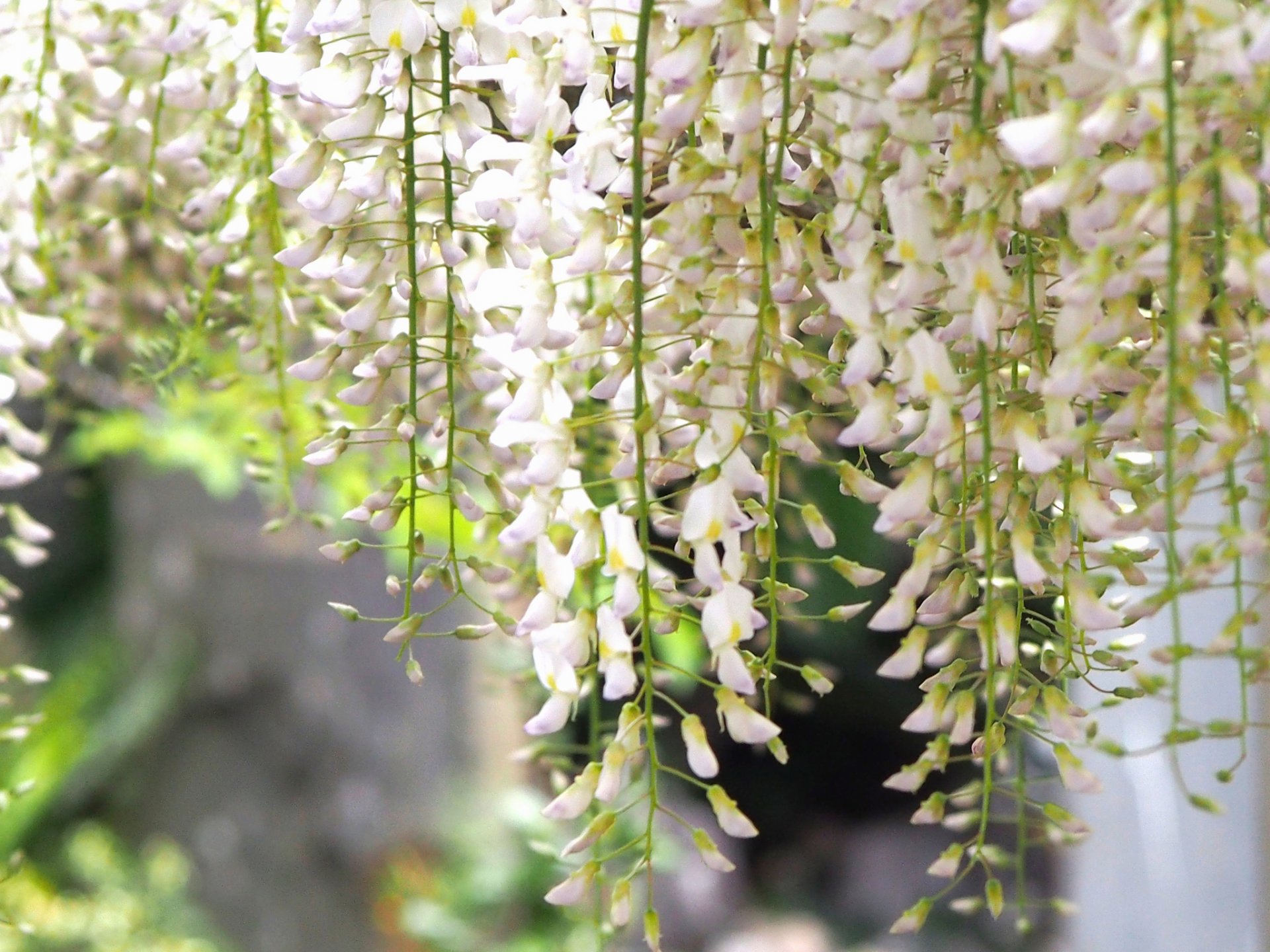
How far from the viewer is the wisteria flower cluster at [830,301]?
0.35 meters

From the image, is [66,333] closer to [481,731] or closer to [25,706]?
[481,731]

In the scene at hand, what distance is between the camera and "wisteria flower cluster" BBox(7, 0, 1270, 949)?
35 cm

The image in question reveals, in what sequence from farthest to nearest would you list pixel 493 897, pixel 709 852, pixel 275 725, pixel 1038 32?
pixel 275 725 < pixel 493 897 < pixel 709 852 < pixel 1038 32

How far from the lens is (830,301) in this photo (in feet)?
1.26

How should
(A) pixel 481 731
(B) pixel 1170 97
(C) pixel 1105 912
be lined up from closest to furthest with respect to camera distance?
1. (B) pixel 1170 97
2. (C) pixel 1105 912
3. (A) pixel 481 731

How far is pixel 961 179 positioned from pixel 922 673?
3.63ft

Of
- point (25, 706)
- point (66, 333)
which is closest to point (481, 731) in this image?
point (25, 706)

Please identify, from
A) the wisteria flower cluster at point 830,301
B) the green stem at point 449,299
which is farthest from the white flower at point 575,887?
the green stem at point 449,299

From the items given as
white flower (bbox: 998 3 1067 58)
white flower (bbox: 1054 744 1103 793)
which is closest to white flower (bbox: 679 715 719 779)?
white flower (bbox: 1054 744 1103 793)

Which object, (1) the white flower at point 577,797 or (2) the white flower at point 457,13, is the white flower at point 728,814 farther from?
(2) the white flower at point 457,13

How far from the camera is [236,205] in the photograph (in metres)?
0.63

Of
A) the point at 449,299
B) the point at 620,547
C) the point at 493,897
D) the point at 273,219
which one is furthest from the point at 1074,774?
the point at 493,897

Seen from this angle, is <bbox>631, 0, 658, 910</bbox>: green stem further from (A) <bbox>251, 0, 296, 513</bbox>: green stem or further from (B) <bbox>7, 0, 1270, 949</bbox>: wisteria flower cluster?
(A) <bbox>251, 0, 296, 513</bbox>: green stem

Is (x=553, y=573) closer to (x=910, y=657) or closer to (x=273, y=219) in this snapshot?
(x=910, y=657)
